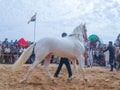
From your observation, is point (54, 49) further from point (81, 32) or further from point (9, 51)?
point (9, 51)

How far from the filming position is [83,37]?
11641 mm

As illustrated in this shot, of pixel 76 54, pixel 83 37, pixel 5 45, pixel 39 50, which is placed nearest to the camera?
pixel 39 50

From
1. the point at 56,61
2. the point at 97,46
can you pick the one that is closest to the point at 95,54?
the point at 97,46

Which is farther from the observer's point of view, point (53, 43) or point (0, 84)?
point (53, 43)

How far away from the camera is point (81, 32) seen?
1157 centimetres

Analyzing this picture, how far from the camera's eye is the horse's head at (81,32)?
37.2ft

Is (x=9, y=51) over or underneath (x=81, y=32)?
underneath

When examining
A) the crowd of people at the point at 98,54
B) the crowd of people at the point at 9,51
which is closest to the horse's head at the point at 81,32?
the crowd of people at the point at 98,54

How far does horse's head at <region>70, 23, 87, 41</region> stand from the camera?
1133 centimetres

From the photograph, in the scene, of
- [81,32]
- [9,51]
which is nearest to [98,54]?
[9,51]

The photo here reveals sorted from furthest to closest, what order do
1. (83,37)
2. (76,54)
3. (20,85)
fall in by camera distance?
(83,37)
(76,54)
(20,85)

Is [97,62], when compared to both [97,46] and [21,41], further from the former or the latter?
[21,41]

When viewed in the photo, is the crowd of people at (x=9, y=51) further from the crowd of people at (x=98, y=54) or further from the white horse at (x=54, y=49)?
the white horse at (x=54, y=49)

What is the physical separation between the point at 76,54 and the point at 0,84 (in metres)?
2.95
